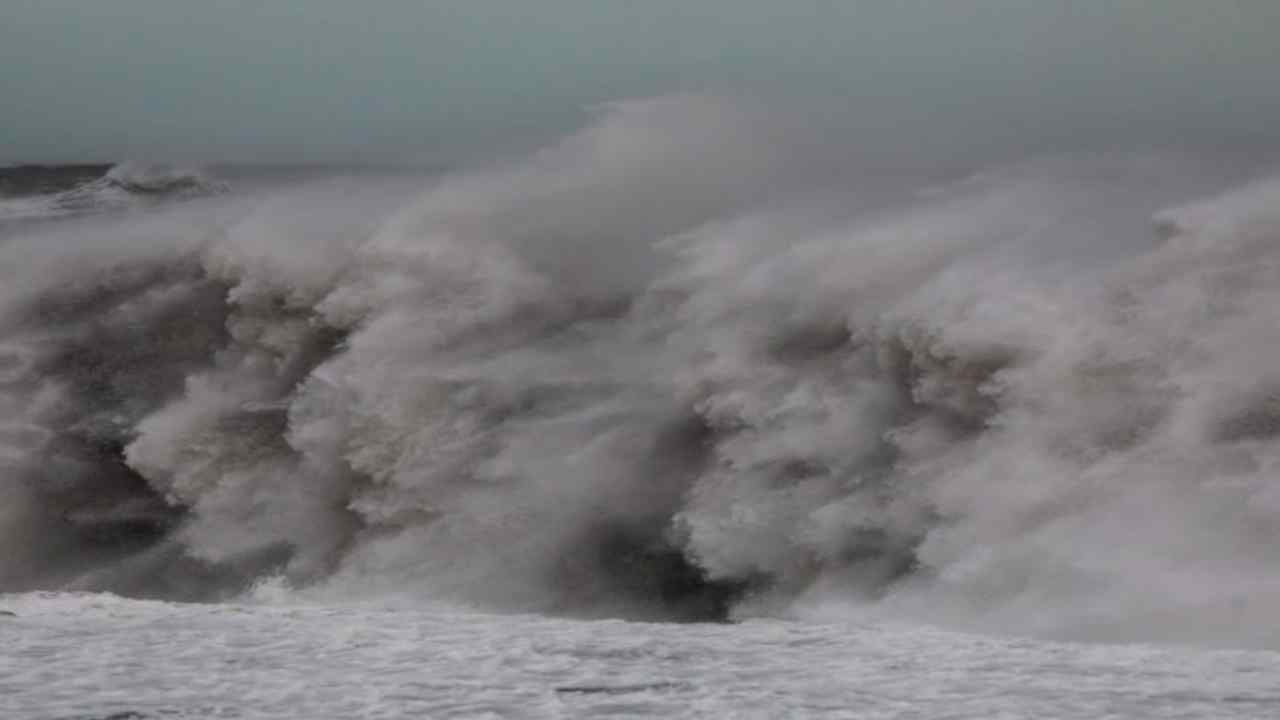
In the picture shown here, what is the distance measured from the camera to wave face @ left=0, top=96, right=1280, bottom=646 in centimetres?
1224

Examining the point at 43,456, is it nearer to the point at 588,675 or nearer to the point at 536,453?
the point at 536,453

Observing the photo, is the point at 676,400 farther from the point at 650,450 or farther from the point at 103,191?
the point at 103,191

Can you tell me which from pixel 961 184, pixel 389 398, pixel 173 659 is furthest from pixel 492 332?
pixel 173 659

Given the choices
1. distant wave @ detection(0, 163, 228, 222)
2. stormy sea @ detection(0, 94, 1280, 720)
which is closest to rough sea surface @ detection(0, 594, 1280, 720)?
stormy sea @ detection(0, 94, 1280, 720)

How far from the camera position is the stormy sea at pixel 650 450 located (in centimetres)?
891

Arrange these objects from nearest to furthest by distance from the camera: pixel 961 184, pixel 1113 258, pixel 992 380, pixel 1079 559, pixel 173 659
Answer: pixel 173 659, pixel 1079 559, pixel 992 380, pixel 1113 258, pixel 961 184

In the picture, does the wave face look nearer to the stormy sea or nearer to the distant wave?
the stormy sea

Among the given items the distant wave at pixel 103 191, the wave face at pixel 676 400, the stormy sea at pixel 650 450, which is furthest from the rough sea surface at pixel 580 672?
the distant wave at pixel 103 191

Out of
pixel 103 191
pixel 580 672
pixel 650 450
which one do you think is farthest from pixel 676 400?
pixel 103 191

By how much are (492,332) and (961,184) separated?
152 inches

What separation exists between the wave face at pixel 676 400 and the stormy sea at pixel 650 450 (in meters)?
0.03

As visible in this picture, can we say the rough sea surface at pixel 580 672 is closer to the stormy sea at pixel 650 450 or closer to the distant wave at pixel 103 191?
the stormy sea at pixel 650 450

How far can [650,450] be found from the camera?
14453 millimetres

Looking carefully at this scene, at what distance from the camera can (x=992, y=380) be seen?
→ 13.0 m
